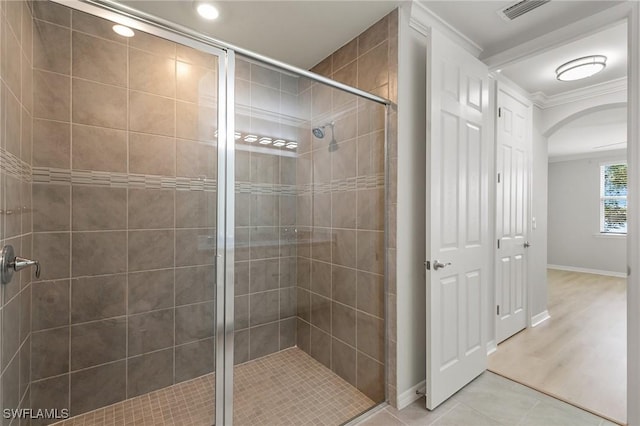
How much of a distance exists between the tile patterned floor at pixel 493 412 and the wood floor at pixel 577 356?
0.42ft

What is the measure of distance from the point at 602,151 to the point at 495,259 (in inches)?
222

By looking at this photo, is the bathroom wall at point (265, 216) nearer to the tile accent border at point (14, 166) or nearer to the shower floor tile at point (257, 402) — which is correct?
the shower floor tile at point (257, 402)

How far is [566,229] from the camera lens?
650 cm

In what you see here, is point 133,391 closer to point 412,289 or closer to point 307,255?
point 307,255

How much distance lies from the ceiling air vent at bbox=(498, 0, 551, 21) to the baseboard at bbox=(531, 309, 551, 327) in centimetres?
298

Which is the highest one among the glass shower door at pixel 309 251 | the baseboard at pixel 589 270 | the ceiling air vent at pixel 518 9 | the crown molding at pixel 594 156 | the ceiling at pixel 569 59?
the ceiling at pixel 569 59

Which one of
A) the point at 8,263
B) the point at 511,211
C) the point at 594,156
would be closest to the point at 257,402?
the point at 8,263

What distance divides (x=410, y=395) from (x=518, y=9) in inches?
104

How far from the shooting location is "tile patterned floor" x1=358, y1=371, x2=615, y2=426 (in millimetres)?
1710

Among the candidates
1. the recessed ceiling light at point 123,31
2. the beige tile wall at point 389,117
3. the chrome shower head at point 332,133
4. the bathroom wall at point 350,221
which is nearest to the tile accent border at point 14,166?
the recessed ceiling light at point 123,31

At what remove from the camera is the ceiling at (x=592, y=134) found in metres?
4.04

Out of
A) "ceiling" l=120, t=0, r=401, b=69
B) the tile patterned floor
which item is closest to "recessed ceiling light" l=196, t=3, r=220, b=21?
"ceiling" l=120, t=0, r=401, b=69

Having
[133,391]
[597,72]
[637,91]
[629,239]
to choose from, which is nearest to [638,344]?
[629,239]

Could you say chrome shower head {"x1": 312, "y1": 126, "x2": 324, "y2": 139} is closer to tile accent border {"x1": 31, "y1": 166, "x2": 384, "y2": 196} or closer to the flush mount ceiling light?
tile accent border {"x1": 31, "y1": 166, "x2": 384, "y2": 196}
